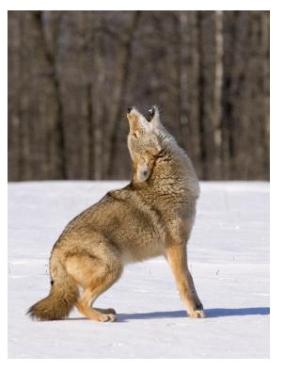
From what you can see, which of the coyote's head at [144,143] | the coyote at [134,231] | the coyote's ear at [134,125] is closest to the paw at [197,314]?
the coyote at [134,231]

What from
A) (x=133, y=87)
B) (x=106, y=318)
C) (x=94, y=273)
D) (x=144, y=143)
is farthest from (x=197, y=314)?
(x=133, y=87)

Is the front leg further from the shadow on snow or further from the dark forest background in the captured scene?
the dark forest background

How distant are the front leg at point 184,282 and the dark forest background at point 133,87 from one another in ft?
74.2

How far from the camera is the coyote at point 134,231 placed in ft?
23.8

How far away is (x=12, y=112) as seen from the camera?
38969 millimetres

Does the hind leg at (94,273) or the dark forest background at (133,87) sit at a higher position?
the dark forest background at (133,87)

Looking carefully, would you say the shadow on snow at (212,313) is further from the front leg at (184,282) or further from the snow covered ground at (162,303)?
the front leg at (184,282)

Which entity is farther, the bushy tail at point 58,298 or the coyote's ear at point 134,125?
the coyote's ear at point 134,125

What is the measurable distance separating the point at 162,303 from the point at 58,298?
50.0 inches

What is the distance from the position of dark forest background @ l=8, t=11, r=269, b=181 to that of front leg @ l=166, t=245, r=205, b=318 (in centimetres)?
2261

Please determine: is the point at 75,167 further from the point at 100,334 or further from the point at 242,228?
the point at 100,334

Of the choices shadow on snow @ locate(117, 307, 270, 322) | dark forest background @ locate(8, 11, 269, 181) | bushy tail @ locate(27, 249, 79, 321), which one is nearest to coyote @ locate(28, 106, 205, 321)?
bushy tail @ locate(27, 249, 79, 321)

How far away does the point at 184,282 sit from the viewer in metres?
7.50
